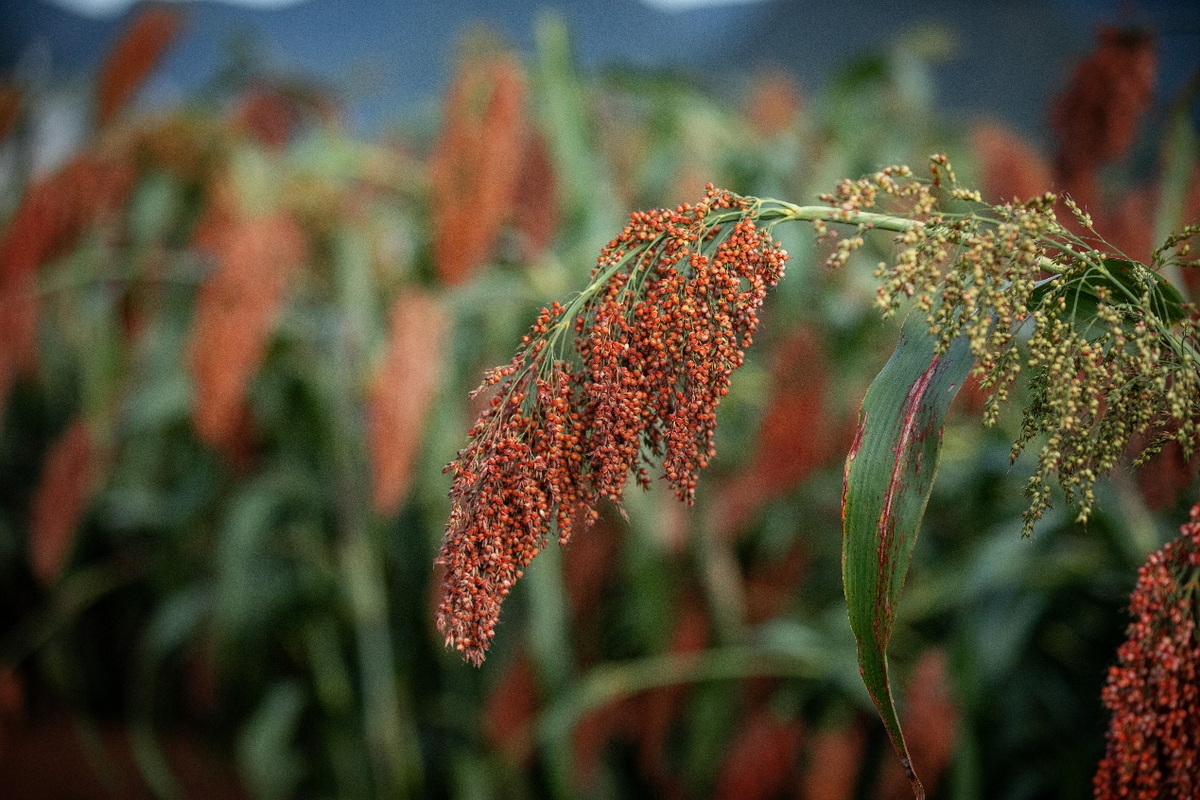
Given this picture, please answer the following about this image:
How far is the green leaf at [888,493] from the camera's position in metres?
0.43

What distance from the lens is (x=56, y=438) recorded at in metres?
2.35

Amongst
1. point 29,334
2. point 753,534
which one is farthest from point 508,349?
point 29,334

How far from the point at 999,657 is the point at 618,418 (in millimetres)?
1028

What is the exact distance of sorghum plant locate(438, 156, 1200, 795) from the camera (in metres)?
0.42

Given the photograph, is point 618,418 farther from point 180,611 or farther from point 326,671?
point 180,611

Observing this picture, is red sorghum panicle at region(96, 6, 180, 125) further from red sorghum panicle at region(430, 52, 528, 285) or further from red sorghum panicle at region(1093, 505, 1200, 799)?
red sorghum panicle at region(1093, 505, 1200, 799)

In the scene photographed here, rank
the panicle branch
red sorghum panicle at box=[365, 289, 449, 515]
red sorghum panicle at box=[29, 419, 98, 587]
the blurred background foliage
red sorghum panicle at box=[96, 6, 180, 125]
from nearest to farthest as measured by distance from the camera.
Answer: the panicle branch, red sorghum panicle at box=[365, 289, 449, 515], the blurred background foliage, red sorghum panicle at box=[29, 419, 98, 587], red sorghum panicle at box=[96, 6, 180, 125]

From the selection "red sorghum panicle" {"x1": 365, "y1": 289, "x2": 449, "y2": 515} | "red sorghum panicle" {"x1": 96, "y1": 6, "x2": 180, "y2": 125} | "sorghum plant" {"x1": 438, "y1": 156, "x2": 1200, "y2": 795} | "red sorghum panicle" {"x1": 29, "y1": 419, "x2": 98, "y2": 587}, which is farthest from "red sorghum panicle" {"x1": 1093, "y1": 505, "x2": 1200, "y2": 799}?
"red sorghum panicle" {"x1": 96, "y1": 6, "x2": 180, "y2": 125}

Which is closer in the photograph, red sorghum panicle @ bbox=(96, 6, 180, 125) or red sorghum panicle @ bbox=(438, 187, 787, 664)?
red sorghum panicle @ bbox=(438, 187, 787, 664)

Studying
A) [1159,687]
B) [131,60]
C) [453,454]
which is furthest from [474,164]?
[1159,687]

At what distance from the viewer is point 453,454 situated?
1.62 meters

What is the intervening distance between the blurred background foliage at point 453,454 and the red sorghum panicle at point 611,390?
740 millimetres

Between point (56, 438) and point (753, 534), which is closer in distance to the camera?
point (753, 534)

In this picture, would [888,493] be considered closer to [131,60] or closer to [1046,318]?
[1046,318]
